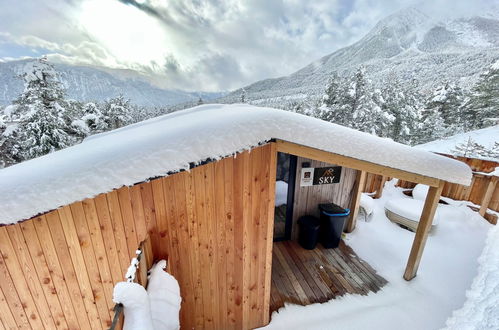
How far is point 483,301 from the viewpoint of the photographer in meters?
3.40

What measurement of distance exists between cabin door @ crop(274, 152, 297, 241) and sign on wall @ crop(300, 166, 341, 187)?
25 centimetres

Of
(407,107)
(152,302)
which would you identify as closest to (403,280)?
(152,302)

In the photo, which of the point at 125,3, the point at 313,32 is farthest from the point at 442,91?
the point at 125,3

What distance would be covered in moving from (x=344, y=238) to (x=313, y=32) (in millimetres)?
29657

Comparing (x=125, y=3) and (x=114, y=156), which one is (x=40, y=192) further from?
(x=125, y=3)

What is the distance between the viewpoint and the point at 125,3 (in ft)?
19.0

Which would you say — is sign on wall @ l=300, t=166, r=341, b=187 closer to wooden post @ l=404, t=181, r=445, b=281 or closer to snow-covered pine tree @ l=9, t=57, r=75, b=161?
wooden post @ l=404, t=181, r=445, b=281

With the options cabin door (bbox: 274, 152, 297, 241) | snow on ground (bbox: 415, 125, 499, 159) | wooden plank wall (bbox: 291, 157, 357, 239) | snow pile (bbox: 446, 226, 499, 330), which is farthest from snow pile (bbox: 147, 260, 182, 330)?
snow on ground (bbox: 415, 125, 499, 159)

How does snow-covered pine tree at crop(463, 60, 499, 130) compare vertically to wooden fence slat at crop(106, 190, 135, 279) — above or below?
above

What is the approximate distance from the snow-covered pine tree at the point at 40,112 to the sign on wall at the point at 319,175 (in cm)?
1167

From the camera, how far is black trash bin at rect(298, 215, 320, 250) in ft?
15.2

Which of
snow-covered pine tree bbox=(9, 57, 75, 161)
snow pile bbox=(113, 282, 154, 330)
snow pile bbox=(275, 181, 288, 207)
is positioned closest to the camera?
snow pile bbox=(113, 282, 154, 330)

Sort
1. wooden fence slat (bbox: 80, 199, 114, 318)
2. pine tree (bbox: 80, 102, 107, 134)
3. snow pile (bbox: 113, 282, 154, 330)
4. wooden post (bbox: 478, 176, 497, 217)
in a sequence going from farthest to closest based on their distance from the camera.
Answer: pine tree (bbox: 80, 102, 107, 134) → wooden post (bbox: 478, 176, 497, 217) → wooden fence slat (bbox: 80, 199, 114, 318) → snow pile (bbox: 113, 282, 154, 330)

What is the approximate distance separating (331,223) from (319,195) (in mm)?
674
